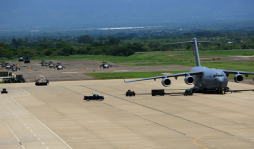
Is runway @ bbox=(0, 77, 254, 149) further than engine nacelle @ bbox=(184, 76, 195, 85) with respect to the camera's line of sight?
No

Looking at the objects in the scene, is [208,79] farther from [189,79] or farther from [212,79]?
[189,79]

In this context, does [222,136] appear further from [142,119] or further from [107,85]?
[107,85]

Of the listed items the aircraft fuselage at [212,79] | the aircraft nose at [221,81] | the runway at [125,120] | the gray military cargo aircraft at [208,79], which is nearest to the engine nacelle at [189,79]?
the gray military cargo aircraft at [208,79]

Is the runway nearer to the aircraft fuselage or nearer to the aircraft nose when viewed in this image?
the aircraft fuselage

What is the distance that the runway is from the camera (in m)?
42.8

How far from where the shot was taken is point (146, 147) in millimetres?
40625

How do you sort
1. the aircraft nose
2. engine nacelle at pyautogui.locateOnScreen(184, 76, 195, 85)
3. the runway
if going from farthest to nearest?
1. engine nacelle at pyautogui.locateOnScreen(184, 76, 195, 85)
2. the aircraft nose
3. the runway

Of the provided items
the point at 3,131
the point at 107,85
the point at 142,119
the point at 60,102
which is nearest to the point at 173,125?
the point at 142,119

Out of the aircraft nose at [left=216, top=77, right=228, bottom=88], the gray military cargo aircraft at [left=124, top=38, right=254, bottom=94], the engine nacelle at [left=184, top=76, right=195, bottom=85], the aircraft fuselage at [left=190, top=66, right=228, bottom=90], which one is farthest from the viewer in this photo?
the engine nacelle at [left=184, top=76, right=195, bottom=85]

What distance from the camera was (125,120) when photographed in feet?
178

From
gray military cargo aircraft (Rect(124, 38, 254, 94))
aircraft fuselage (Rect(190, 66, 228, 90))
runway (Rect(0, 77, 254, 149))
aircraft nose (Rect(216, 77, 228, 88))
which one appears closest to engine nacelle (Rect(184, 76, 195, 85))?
gray military cargo aircraft (Rect(124, 38, 254, 94))

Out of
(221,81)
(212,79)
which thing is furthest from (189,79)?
(221,81)

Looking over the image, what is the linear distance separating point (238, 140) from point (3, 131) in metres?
24.3

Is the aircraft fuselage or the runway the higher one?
the aircraft fuselage
